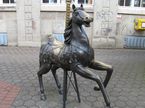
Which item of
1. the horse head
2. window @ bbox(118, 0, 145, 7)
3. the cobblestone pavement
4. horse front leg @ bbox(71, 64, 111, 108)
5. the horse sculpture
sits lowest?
the cobblestone pavement

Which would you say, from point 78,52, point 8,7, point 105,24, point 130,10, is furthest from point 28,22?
point 78,52

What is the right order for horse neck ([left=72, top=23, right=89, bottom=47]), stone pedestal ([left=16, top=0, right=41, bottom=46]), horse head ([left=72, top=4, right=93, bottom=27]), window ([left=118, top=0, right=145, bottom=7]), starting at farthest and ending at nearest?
window ([left=118, top=0, right=145, bottom=7])
stone pedestal ([left=16, top=0, right=41, bottom=46])
horse neck ([left=72, top=23, right=89, bottom=47])
horse head ([left=72, top=4, right=93, bottom=27])

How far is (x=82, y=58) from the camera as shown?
3.81 meters

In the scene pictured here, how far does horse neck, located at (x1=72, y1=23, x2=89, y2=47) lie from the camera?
3871 mm

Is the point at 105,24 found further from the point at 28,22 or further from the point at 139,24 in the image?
the point at 28,22

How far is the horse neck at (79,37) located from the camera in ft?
12.7

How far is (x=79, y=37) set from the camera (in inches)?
153

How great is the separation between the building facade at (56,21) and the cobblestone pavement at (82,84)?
1.61m

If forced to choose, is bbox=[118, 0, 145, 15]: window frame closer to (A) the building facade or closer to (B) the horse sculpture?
(A) the building facade

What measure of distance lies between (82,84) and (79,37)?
2006mm

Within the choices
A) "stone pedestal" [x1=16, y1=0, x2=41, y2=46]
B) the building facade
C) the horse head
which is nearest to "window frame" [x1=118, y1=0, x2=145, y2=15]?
the building facade

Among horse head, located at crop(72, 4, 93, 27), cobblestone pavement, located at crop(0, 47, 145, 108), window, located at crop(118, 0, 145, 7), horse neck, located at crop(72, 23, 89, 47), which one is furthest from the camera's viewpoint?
window, located at crop(118, 0, 145, 7)

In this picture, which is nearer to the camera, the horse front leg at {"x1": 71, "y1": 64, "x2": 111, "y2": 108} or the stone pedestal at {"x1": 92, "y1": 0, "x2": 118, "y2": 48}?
the horse front leg at {"x1": 71, "y1": 64, "x2": 111, "y2": 108}

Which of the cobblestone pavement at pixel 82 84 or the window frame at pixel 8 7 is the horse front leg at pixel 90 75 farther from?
the window frame at pixel 8 7
